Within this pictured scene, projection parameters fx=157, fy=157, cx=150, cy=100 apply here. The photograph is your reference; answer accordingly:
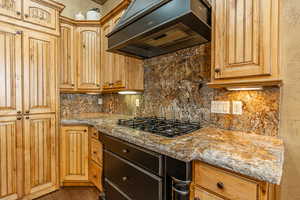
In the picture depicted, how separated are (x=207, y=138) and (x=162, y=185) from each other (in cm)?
45

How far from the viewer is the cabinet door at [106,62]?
7.69 feet

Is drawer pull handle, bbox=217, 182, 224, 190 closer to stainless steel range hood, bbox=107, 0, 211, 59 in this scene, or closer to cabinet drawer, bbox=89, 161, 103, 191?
stainless steel range hood, bbox=107, 0, 211, 59

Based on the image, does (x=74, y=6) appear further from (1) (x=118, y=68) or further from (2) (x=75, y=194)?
(2) (x=75, y=194)

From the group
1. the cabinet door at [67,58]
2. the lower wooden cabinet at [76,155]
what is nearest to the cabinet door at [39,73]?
the cabinet door at [67,58]

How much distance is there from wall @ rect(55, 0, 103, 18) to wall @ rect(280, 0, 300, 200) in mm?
3079

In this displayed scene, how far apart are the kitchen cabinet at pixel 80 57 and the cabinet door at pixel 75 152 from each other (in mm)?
739

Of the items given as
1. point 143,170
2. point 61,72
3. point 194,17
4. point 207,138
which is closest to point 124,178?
point 143,170

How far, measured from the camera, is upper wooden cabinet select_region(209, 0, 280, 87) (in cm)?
96

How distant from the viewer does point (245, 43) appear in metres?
1.05

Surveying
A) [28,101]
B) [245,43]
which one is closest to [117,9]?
[28,101]

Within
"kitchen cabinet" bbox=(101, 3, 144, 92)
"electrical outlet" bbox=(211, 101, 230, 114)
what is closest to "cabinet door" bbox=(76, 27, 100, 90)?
"kitchen cabinet" bbox=(101, 3, 144, 92)

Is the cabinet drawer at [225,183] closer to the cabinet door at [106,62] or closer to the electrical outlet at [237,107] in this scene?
the electrical outlet at [237,107]

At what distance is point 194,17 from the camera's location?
3.51 ft

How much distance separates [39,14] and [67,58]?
67cm
